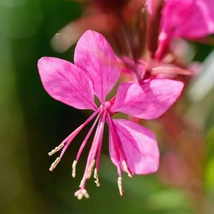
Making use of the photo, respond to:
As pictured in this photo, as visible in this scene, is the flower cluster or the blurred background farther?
the blurred background

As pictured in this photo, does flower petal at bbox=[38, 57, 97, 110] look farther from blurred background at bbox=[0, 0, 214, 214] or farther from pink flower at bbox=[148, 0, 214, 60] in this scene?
blurred background at bbox=[0, 0, 214, 214]

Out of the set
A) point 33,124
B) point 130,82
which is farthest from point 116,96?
point 33,124

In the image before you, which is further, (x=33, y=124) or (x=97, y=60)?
(x=33, y=124)

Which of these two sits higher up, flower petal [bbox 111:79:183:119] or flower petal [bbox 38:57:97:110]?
flower petal [bbox 38:57:97:110]

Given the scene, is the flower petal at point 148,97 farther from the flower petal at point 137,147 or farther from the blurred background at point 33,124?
the blurred background at point 33,124

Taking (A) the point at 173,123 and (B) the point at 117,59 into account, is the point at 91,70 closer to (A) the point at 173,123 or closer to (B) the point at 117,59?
(B) the point at 117,59

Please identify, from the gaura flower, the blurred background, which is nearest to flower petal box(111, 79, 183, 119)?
the gaura flower

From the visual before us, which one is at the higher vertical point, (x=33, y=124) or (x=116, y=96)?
(x=116, y=96)

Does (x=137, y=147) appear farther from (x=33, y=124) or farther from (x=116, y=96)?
(x=33, y=124)
